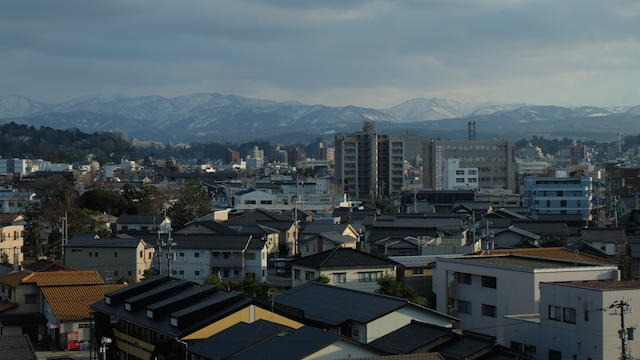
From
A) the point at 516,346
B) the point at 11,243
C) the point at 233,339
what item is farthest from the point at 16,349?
the point at 11,243

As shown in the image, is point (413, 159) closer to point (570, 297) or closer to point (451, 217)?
point (451, 217)

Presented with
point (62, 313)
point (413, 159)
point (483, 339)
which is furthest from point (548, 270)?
point (413, 159)

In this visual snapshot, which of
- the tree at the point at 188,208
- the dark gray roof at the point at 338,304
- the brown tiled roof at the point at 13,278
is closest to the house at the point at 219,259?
the brown tiled roof at the point at 13,278

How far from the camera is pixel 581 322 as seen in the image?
30.0 ft

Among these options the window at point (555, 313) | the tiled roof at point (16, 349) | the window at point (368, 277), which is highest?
the tiled roof at point (16, 349)

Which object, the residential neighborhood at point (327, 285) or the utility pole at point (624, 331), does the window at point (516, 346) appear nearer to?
the residential neighborhood at point (327, 285)

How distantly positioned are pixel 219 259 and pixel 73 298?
6.38 meters

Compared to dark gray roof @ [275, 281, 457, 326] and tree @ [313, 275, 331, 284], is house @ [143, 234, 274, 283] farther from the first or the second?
dark gray roof @ [275, 281, 457, 326]

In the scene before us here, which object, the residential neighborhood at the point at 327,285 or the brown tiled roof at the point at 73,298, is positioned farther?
the brown tiled roof at the point at 73,298

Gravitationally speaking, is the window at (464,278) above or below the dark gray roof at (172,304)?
above

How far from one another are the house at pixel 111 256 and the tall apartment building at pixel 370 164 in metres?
32.5

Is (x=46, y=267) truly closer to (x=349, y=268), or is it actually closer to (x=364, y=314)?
(x=349, y=268)

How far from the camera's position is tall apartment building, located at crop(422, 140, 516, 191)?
55.4 m

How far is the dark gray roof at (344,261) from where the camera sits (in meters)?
16.4
